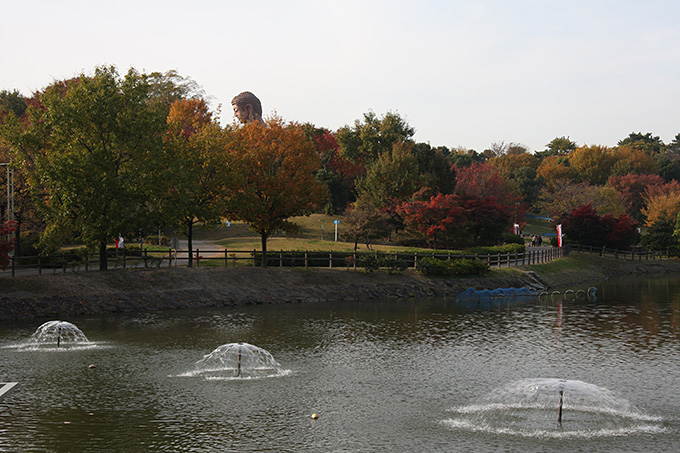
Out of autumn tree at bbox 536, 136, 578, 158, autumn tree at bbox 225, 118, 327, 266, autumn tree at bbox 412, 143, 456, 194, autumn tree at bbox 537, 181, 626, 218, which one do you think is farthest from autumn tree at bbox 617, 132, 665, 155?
autumn tree at bbox 225, 118, 327, 266

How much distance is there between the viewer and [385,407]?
17.8m

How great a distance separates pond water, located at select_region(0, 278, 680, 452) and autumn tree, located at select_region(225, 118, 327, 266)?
1606 cm

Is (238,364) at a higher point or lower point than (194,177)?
lower

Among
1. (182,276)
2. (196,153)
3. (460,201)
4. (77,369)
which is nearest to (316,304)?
(182,276)

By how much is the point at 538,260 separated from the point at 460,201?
10135 millimetres

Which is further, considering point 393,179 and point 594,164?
point 594,164

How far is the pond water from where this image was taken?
49.9 feet

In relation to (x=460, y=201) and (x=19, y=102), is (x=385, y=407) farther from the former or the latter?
(x=19, y=102)

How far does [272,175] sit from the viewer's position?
52.0 meters

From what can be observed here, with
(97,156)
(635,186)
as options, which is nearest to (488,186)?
(635,186)

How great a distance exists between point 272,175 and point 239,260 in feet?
24.5

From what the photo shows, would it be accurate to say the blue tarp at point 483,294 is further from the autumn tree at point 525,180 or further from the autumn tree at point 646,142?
the autumn tree at point 646,142

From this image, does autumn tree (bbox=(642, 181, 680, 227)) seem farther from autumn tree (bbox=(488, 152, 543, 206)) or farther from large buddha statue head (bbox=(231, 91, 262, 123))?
large buddha statue head (bbox=(231, 91, 262, 123))

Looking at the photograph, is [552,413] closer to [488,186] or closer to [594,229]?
[594,229]
